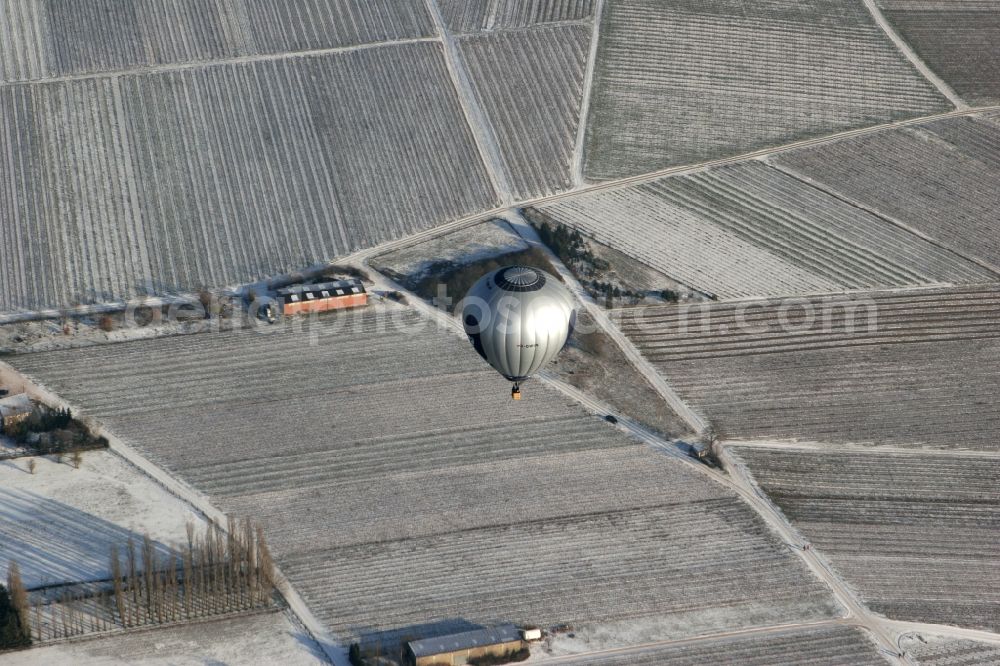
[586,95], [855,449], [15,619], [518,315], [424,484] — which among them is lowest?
[15,619]

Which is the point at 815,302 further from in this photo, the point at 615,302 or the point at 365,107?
the point at 365,107

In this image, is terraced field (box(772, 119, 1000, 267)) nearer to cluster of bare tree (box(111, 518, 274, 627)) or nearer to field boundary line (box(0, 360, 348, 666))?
field boundary line (box(0, 360, 348, 666))

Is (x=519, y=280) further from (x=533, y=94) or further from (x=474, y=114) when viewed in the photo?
(x=533, y=94)

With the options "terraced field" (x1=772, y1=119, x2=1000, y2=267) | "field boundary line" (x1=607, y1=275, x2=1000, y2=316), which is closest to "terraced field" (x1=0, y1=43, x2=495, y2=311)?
"field boundary line" (x1=607, y1=275, x2=1000, y2=316)

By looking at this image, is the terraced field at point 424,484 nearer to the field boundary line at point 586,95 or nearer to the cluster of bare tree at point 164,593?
the cluster of bare tree at point 164,593

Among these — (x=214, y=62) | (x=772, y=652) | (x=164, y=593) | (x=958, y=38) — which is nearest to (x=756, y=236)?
(x=958, y=38)
